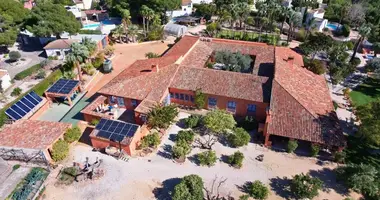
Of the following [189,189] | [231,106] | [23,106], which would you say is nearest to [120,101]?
[23,106]

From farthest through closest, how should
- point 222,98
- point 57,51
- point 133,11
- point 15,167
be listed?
point 133,11
point 57,51
point 222,98
point 15,167

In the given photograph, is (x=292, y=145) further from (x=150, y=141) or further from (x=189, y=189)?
(x=150, y=141)

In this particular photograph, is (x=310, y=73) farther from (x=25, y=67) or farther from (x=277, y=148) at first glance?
(x=25, y=67)

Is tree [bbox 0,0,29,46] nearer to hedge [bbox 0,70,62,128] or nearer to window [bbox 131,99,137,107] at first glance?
hedge [bbox 0,70,62,128]

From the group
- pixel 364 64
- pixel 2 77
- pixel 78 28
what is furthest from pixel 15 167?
pixel 364 64

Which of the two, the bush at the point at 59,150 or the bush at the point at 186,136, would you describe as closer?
the bush at the point at 59,150

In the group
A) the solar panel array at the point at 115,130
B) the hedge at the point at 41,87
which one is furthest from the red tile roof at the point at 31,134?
the solar panel array at the point at 115,130

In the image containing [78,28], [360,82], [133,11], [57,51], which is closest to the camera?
[360,82]

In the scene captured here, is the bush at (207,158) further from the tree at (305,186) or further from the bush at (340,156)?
the bush at (340,156)
